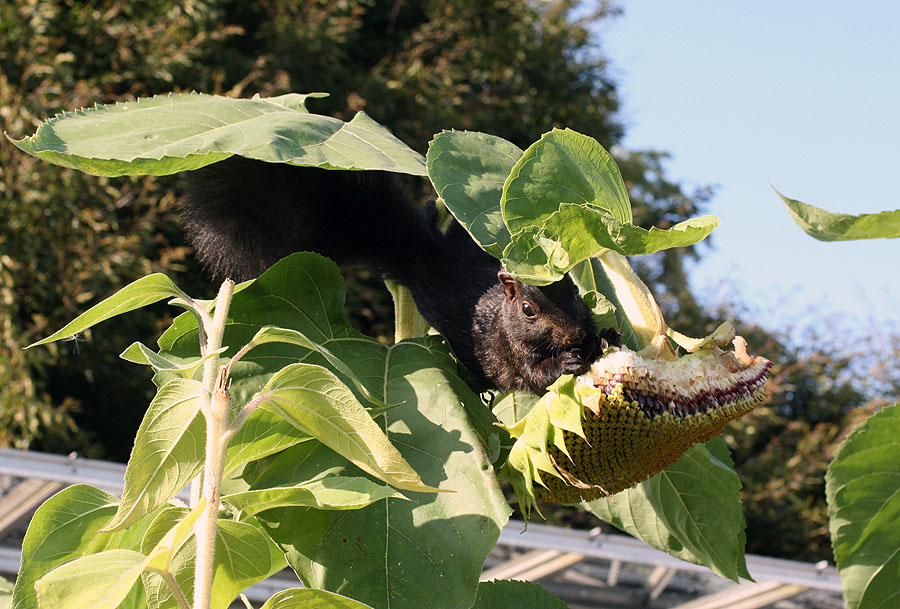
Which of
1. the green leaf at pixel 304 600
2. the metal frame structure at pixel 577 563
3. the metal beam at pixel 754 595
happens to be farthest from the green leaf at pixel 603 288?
the metal beam at pixel 754 595

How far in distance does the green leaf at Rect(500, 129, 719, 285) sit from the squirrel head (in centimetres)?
8

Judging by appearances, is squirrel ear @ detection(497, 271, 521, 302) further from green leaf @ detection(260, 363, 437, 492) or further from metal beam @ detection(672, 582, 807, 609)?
metal beam @ detection(672, 582, 807, 609)

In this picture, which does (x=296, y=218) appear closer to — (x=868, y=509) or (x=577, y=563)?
(x=868, y=509)

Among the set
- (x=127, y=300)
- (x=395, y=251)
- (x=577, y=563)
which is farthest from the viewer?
(x=577, y=563)

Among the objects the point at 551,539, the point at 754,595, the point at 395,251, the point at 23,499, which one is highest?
the point at 395,251

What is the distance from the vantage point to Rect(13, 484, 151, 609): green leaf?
499 mm

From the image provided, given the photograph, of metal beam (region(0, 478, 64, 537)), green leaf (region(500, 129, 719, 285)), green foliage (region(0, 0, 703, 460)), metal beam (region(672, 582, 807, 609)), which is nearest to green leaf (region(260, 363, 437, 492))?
green leaf (region(500, 129, 719, 285))

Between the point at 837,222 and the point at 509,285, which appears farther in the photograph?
the point at 509,285

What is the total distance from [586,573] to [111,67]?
3122 millimetres

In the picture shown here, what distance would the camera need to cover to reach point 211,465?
39 centimetres

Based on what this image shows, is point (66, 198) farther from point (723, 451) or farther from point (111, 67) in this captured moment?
point (723, 451)

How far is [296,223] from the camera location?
640 millimetres

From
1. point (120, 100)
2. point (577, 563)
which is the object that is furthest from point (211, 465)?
point (120, 100)

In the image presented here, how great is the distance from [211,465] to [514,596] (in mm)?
278
